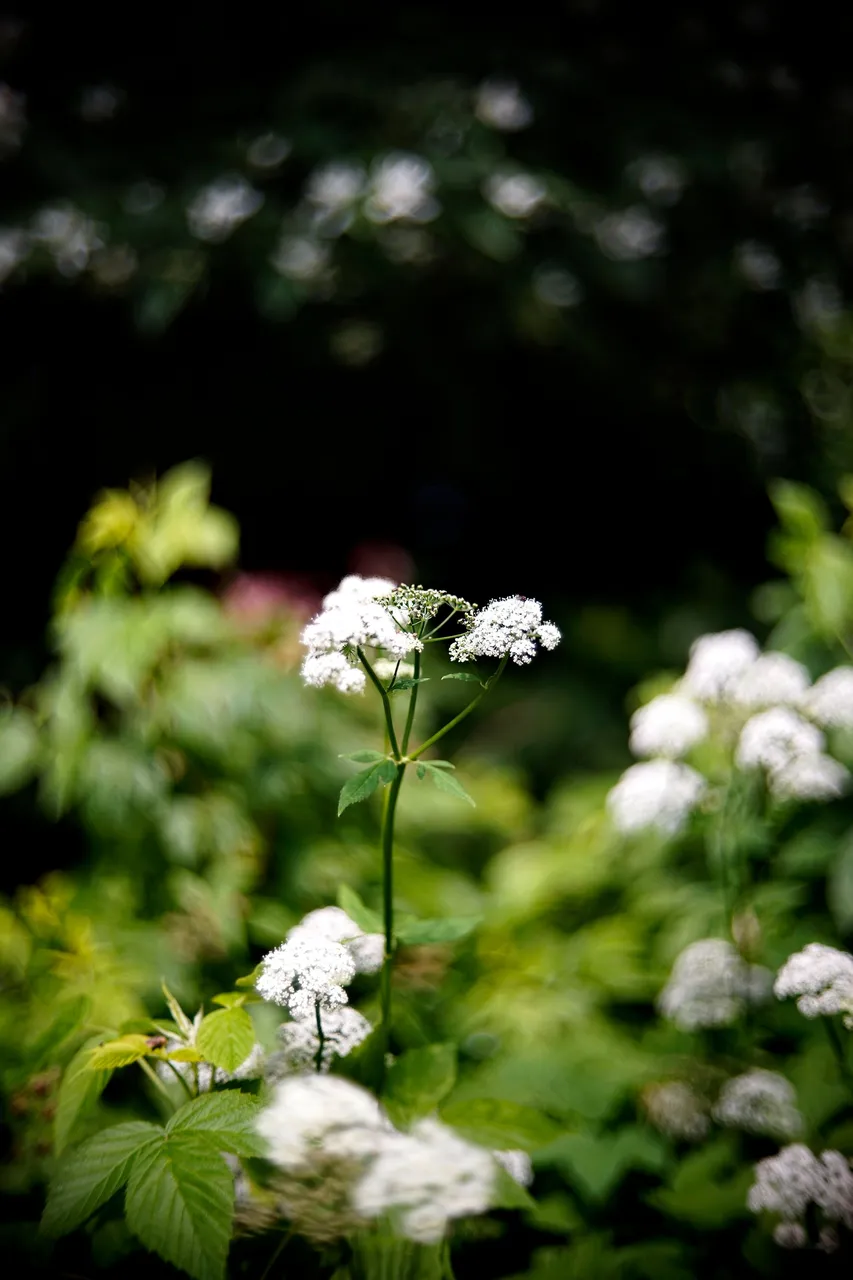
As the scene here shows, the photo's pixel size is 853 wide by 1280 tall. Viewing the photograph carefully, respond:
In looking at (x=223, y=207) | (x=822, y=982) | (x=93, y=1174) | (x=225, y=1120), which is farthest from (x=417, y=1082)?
(x=223, y=207)

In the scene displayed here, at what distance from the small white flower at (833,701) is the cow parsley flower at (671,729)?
→ 0.18m

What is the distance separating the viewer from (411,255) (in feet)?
10.2

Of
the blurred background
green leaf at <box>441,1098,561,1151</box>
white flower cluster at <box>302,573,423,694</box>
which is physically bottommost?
green leaf at <box>441,1098,561,1151</box>

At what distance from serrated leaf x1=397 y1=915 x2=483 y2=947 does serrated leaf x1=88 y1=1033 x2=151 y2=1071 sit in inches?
11.1

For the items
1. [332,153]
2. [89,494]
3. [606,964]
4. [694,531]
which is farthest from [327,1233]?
[694,531]

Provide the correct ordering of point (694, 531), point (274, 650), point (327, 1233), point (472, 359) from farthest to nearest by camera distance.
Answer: point (694, 531)
point (472, 359)
point (274, 650)
point (327, 1233)

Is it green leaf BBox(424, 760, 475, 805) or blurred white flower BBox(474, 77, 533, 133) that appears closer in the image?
green leaf BBox(424, 760, 475, 805)

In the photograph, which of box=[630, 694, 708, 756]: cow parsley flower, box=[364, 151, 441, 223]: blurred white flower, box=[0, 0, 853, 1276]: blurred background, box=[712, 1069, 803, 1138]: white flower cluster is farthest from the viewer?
box=[364, 151, 441, 223]: blurred white flower

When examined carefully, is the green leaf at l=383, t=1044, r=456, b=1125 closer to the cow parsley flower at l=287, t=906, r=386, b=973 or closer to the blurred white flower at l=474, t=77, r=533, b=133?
the cow parsley flower at l=287, t=906, r=386, b=973

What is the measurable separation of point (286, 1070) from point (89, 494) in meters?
2.83

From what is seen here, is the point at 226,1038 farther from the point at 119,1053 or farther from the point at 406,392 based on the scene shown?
the point at 406,392

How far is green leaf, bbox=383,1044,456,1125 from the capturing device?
0.85m

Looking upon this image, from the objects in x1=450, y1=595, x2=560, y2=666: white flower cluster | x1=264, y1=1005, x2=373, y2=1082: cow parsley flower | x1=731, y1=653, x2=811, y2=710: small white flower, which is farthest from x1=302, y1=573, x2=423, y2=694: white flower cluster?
x1=731, y1=653, x2=811, y2=710: small white flower

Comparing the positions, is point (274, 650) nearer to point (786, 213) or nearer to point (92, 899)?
point (92, 899)
